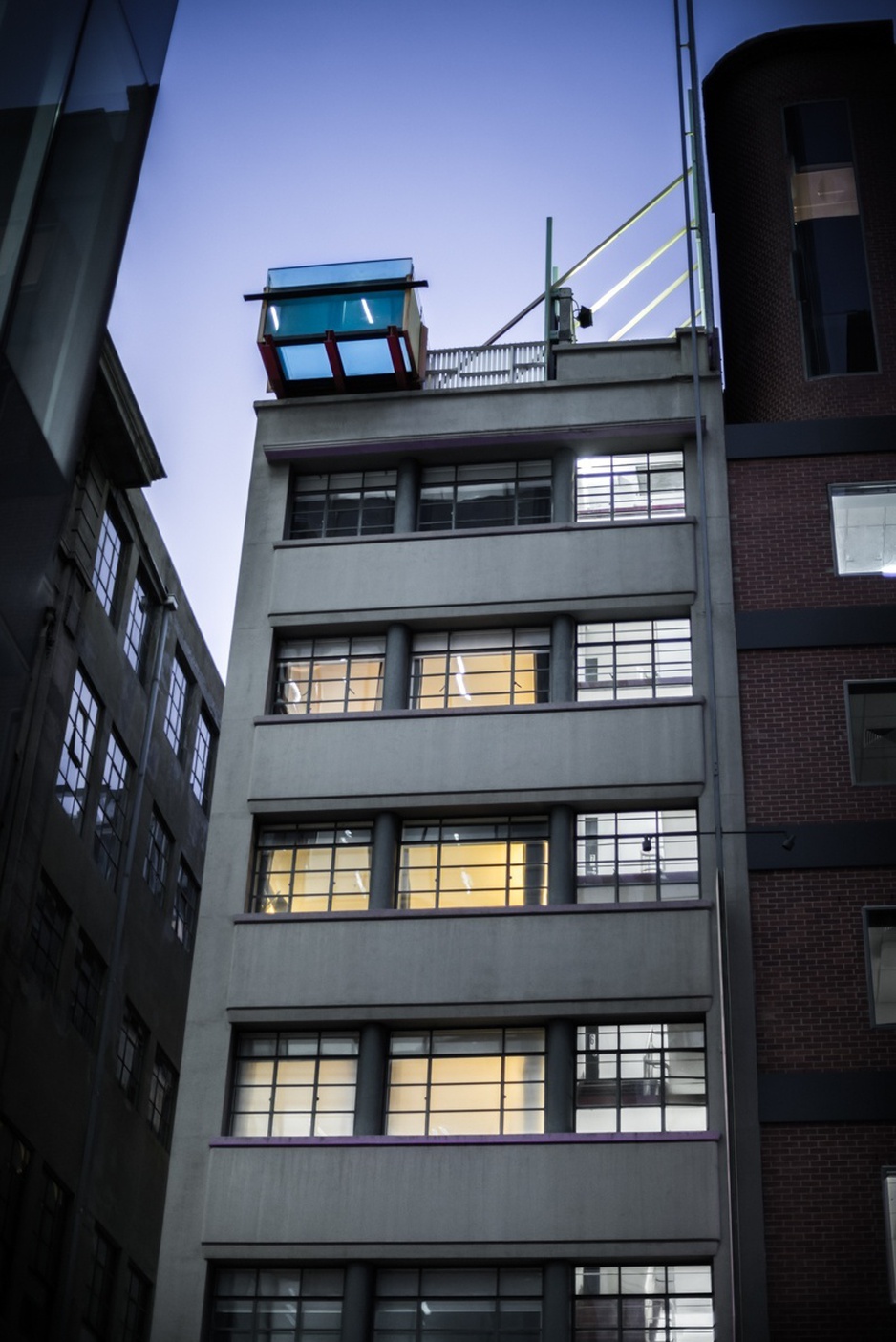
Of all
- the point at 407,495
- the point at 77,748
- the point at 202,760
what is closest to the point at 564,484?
the point at 407,495

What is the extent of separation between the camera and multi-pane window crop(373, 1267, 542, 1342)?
83.6 ft

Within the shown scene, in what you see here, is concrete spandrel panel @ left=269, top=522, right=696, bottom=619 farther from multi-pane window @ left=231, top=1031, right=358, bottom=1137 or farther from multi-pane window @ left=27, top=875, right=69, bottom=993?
multi-pane window @ left=27, top=875, right=69, bottom=993

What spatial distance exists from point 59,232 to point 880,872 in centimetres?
1917

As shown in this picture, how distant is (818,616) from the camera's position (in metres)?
30.2

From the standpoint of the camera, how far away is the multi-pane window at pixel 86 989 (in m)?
39.8

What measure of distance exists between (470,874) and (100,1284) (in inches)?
691

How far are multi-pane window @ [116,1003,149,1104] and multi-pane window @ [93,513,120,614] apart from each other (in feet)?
34.6

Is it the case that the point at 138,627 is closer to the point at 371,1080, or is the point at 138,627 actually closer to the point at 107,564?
the point at 107,564

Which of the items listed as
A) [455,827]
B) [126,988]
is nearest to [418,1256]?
[455,827]

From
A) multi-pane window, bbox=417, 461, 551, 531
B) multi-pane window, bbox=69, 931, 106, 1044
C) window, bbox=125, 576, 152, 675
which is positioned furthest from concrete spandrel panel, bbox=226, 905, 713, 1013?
window, bbox=125, 576, 152, 675

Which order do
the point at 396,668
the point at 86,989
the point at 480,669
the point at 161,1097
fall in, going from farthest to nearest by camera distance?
the point at 161,1097, the point at 86,989, the point at 480,669, the point at 396,668

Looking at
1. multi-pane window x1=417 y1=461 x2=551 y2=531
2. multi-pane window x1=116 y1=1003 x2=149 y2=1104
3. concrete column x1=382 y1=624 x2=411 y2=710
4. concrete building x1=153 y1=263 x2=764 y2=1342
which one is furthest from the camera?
multi-pane window x1=116 y1=1003 x2=149 y2=1104

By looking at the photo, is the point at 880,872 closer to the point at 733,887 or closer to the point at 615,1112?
the point at 733,887

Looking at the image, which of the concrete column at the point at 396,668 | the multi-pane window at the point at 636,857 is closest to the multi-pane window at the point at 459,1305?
the multi-pane window at the point at 636,857
